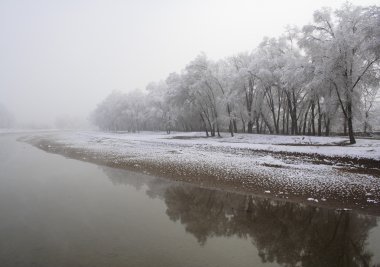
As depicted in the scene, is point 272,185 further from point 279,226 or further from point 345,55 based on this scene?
point 345,55

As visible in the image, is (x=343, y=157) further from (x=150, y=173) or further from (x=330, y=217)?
(x=150, y=173)

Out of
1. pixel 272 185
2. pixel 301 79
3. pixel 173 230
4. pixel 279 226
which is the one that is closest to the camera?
pixel 173 230

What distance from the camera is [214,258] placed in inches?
326

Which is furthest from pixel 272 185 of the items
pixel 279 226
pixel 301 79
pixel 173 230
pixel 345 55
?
pixel 301 79

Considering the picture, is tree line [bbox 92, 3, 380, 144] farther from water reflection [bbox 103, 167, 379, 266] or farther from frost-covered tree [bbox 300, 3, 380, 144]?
water reflection [bbox 103, 167, 379, 266]

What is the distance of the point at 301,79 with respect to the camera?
35.6 meters

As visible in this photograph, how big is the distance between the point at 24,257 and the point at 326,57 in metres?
33.3

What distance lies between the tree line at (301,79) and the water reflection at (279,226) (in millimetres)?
18703

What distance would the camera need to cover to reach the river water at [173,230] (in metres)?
8.26

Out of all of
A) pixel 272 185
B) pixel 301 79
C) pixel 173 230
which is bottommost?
pixel 173 230

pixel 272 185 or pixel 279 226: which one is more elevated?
pixel 272 185

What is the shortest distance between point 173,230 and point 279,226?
4.11m

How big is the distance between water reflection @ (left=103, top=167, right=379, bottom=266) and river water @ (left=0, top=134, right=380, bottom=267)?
3 cm

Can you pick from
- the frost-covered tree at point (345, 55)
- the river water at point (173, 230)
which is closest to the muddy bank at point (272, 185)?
the river water at point (173, 230)
